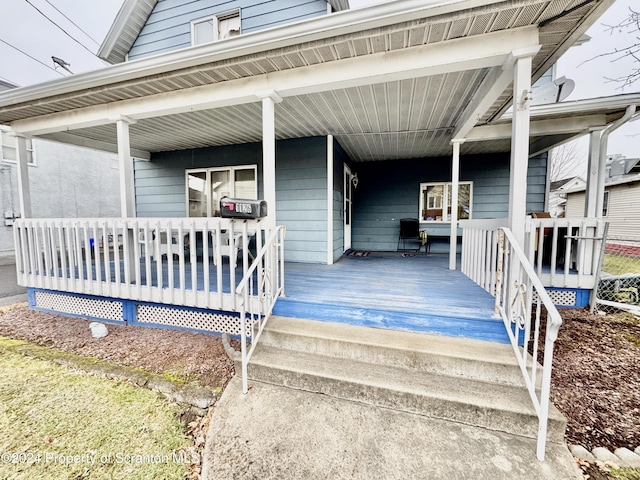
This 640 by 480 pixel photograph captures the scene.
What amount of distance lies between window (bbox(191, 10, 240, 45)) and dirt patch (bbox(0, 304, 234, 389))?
18.2 ft

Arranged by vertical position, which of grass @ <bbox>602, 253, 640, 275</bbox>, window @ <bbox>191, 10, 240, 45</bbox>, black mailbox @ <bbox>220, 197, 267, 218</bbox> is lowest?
grass @ <bbox>602, 253, 640, 275</bbox>

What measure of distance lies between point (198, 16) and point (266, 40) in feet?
14.6

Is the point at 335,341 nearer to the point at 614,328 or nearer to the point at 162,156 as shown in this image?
the point at 614,328

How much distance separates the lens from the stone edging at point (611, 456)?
160 centimetres

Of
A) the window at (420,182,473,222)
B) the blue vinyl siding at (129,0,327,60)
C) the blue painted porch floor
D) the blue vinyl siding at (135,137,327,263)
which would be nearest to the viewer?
the blue painted porch floor

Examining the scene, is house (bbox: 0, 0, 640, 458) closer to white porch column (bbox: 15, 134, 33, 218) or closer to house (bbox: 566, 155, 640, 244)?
white porch column (bbox: 15, 134, 33, 218)

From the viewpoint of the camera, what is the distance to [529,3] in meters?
1.95

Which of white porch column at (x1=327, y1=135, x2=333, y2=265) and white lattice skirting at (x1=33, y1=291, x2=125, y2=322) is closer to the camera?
white lattice skirting at (x1=33, y1=291, x2=125, y2=322)

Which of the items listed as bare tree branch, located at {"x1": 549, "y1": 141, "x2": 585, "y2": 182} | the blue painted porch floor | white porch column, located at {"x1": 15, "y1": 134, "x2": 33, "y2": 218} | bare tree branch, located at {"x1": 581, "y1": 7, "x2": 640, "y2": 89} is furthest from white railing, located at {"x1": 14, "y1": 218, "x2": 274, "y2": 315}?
bare tree branch, located at {"x1": 549, "y1": 141, "x2": 585, "y2": 182}

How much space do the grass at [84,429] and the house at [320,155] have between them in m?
0.74

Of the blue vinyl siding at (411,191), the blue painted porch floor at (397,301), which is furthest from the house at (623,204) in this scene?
the blue painted porch floor at (397,301)

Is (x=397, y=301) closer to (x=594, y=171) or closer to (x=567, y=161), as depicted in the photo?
(x=594, y=171)

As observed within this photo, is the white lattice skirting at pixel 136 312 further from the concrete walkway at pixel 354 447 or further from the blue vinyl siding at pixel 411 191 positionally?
the blue vinyl siding at pixel 411 191

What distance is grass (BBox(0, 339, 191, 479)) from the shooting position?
5.38ft
